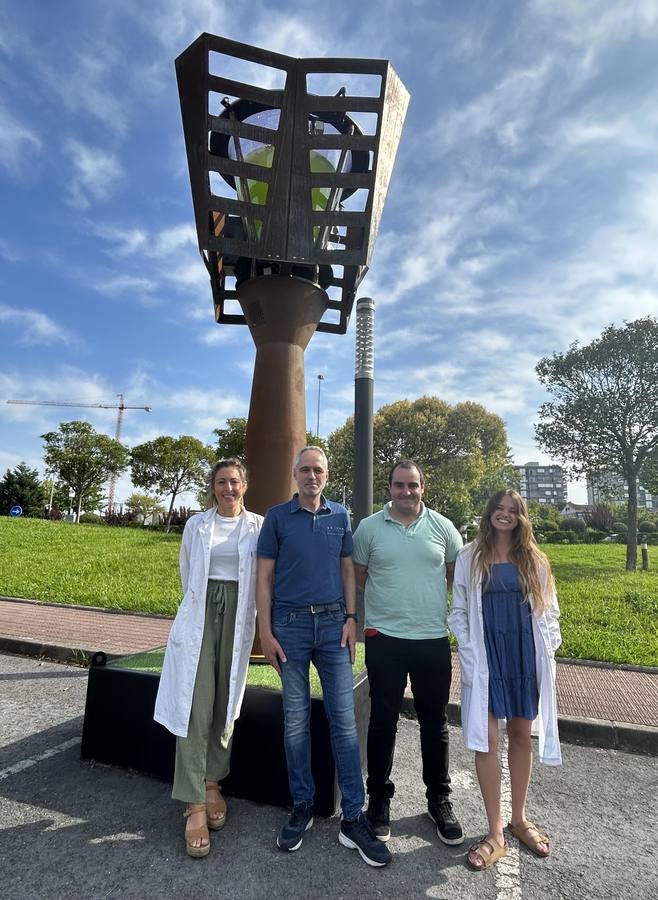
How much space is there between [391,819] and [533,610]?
4.98 ft

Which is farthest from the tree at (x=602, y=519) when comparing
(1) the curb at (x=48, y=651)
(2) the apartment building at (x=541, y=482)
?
(2) the apartment building at (x=541, y=482)

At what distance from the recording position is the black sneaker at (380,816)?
2832 millimetres

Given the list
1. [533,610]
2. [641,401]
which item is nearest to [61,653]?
[533,610]

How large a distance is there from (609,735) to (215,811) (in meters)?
3.30

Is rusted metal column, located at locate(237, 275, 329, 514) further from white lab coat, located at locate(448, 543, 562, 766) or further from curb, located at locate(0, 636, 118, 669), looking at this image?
curb, located at locate(0, 636, 118, 669)

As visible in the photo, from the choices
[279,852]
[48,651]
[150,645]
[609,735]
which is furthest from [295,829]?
[48,651]

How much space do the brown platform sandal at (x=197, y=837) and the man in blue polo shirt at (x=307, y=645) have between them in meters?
0.38

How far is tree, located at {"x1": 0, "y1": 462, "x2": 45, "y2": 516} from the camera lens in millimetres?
36188

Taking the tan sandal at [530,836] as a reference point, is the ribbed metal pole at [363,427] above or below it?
above

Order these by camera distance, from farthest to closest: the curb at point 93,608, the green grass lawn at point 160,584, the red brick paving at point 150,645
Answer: the curb at point 93,608
the green grass lawn at point 160,584
the red brick paving at point 150,645

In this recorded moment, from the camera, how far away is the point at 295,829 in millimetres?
2730

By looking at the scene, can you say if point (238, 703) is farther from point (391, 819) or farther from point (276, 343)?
point (276, 343)

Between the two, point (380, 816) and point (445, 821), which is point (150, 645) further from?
point (445, 821)

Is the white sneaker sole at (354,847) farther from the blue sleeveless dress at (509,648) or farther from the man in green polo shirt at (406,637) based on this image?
the blue sleeveless dress at (509,648)
